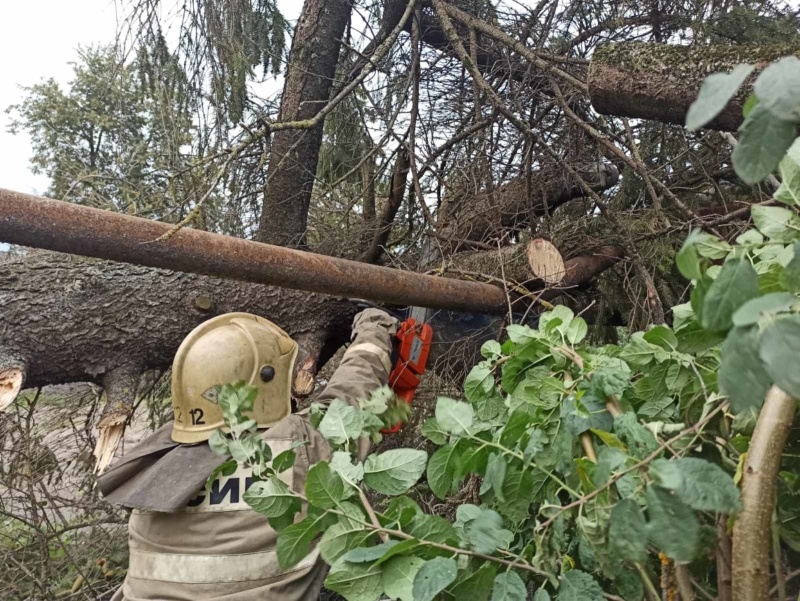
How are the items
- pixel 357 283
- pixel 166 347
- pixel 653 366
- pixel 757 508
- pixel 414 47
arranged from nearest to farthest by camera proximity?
pixel 757 508, pixel 653 366, pixel 357 283, pixel 166 347, pixel 414 47

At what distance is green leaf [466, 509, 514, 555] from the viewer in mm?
681

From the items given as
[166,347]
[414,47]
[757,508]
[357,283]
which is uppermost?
[414,47]

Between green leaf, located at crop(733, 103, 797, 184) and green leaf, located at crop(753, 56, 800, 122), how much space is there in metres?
0.01

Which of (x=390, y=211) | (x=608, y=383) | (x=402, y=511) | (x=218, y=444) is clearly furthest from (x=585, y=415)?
(x=390, y=211)

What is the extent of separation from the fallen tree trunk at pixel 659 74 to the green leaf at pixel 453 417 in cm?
103

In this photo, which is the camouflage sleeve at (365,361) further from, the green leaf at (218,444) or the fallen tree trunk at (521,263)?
→ the green leaf at (218,444)

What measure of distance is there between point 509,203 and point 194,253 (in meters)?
2.22

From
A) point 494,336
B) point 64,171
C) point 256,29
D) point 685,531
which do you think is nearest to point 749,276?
point 685,531

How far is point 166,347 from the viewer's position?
2549 millimetres

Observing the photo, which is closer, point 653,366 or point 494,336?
point 653,366

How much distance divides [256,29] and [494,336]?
2376 millimetres

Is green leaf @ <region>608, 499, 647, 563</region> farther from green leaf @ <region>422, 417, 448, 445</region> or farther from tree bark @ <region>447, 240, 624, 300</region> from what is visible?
tree bark @ <region>447, 240, 624, 300</region>

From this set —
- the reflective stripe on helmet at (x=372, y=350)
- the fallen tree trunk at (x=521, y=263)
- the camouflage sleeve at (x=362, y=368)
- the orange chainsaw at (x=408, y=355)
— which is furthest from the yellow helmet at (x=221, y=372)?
the fallen tree trunk at (x=521, y=263)

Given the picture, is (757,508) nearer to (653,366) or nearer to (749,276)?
(749,276)
